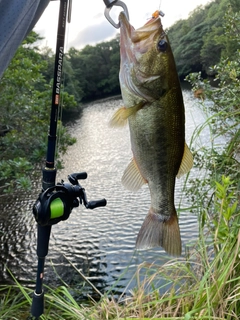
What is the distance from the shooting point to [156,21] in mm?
1316

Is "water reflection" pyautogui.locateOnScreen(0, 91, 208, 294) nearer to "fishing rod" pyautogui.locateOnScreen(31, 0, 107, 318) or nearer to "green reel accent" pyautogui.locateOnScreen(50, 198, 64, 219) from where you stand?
"fishing rod" pyautogui.locateOnScreen(31, 0, 107, 318)

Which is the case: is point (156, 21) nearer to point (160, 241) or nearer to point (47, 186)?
point (160, 241)

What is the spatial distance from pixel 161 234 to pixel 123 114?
499mm

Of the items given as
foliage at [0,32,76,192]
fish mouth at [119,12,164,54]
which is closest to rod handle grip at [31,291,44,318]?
fish mouth at [119,12,164,54]

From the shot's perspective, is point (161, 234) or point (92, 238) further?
point (92, 238)

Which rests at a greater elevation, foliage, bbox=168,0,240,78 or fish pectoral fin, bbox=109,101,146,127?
foliage, bbox=168,0,240,78

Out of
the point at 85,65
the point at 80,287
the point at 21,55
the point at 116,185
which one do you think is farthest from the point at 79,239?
the point at 85,65

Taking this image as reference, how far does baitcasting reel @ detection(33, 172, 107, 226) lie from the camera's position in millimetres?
2033

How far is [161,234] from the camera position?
4.96ft

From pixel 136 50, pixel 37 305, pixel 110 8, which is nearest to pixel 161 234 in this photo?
pixel 136 50

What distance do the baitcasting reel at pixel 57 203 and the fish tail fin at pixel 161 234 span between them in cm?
60

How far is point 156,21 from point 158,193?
2.10 feet

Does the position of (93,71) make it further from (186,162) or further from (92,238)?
(186,162)

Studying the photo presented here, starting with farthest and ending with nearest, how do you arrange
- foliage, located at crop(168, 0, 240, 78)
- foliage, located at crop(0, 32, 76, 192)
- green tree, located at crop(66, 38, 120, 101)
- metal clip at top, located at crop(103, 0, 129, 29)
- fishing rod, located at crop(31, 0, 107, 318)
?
foliage, located at crop(168, 0, 240, 78) < green tree, located at crop(66, 38, 120, 101) < foliage, located at crop(0, 32, 76, 192) < fishing rod, located at crop(31, 0, 107, 318) < metal clip at top, located at crop(103, 0, 129, 29)
